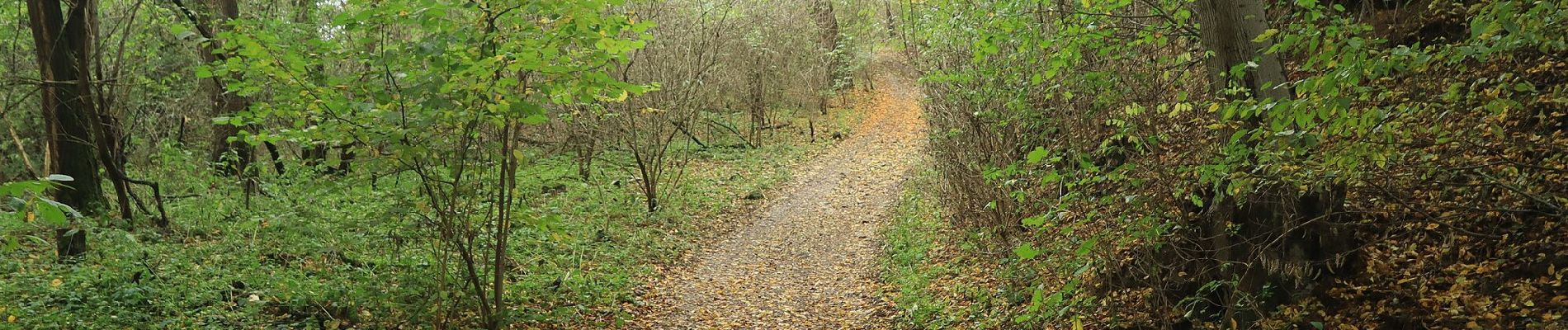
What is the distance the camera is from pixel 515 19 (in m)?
5.45

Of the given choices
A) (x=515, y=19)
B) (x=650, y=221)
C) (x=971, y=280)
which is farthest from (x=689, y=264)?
(x=515, y=19)

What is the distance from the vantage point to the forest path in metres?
8.99

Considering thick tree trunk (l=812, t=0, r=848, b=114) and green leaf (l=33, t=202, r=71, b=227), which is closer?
green leaf (l=33, t=202, r=71, b=227)

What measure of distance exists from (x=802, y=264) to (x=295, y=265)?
6039 millimetres

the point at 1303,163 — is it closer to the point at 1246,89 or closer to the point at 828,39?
the point at 1246,89

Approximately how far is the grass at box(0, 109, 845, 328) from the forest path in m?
0.63

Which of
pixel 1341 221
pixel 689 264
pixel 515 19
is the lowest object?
pixel 689 264

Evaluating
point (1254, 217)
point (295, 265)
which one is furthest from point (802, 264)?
point (1254, 217)

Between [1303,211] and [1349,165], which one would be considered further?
[1303,211]

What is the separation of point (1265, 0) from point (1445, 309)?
305 cm

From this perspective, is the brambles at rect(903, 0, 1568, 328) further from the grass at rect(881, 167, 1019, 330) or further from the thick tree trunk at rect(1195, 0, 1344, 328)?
the grass at rect(881, 167, 1019, 330)

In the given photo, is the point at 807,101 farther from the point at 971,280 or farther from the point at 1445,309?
the point at 1445,309

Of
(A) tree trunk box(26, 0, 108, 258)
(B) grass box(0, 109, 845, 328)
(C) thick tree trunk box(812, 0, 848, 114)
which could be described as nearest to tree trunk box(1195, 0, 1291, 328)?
(B) grass box(0, 109, 845, 328)

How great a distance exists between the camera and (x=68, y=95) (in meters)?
7.98
